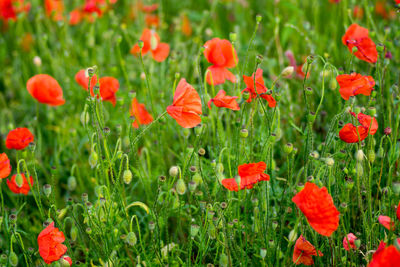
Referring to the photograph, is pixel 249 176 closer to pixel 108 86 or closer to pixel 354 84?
pixel 354 84

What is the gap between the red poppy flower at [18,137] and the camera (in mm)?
1803

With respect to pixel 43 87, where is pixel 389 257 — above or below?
below

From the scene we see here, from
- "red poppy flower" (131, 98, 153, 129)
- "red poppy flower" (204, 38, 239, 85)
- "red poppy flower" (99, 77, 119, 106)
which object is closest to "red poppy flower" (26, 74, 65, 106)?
"red poppy flower" (99, 77, 119, 106)

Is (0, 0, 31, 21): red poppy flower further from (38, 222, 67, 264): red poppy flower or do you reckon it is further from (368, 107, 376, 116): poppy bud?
(368, 107, 376, 116): poppy bud

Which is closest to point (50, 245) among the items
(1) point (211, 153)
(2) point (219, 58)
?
(1) point (211, 153)

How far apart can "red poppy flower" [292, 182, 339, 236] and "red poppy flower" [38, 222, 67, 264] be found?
75 centimetres

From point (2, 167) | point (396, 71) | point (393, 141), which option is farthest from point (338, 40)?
point (2, 167)

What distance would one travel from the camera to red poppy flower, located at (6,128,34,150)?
1.80 meters

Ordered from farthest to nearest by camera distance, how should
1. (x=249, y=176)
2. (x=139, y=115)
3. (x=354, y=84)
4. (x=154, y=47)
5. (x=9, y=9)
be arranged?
(x=9, y=9) < (x=154, y=47) < (x=139, y=115) < (x=354, y=84) < (x=249, y=176)

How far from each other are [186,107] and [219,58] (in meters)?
0.35

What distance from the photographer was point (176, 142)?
90.9 inches

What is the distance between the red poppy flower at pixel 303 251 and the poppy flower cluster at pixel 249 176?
23 centimetres

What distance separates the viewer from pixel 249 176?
1466 mm

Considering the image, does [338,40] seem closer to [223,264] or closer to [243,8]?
[243,8]
